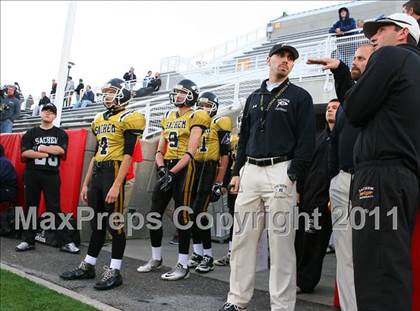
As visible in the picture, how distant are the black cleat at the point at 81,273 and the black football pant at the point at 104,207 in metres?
0.14

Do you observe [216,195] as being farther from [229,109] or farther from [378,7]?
[378,7]

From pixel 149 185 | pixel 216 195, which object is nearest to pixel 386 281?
pixel 216 195

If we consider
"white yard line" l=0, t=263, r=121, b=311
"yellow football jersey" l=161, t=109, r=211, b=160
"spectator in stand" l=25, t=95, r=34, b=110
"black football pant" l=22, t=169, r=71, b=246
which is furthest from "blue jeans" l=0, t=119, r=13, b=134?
"spectator in stand" l=25, t=95, r=34, b=110

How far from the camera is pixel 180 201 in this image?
5578mm

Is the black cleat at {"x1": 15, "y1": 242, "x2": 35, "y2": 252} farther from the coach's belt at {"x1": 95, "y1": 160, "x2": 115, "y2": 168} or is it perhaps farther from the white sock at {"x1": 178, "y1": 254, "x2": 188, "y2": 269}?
the white sock at {"x1": 178, "y1": 254, "x2": 188, "y2": 269}

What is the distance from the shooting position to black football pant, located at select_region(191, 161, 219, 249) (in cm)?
605

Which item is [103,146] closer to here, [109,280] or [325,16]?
[109,280]

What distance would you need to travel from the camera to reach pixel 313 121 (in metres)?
4.13

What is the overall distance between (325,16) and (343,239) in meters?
29.8

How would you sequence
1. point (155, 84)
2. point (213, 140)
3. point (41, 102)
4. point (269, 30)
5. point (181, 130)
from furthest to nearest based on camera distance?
1. point (269, 30)
2. point (155, 84)
3. point (41, 102)
4. point (213, 140)
5. point (181, 130)

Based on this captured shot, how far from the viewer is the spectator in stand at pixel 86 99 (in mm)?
21989

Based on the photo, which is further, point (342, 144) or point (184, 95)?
point (184, 95)

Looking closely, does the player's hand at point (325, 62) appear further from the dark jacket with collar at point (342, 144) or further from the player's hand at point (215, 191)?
the player's hand at point (215, 191)

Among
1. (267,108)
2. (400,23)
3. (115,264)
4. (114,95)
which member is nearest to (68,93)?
(114,95)
